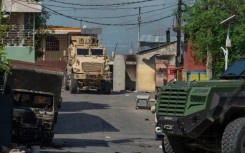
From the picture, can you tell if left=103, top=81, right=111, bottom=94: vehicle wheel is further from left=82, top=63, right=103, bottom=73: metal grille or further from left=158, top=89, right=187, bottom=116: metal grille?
left=158, top=89, right=187, bottom=116: metal grille

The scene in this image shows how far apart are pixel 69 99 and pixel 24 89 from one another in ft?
68.3

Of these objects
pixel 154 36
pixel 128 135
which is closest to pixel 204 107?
pixel 128 135

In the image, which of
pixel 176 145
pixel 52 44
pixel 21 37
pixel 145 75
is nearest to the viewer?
pixel 176 145

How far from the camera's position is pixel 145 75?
58.5 meters

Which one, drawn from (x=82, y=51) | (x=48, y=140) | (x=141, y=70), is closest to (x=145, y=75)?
(x=141, y=70)

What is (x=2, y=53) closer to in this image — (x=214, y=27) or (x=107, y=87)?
(x=214, y=27)

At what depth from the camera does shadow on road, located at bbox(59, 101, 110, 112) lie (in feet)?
115

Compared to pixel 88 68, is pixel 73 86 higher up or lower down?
lower down

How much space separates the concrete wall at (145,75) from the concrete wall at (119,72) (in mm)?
1334

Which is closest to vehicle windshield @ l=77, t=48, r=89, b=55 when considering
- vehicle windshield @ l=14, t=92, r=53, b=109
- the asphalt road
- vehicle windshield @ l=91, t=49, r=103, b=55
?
vehicle windshield @ l=91, t=49, r=103, b=55

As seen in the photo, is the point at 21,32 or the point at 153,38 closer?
the point at 21,32

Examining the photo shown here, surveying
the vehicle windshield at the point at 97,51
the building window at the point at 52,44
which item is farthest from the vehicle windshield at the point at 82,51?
the building window at the point at 52,44

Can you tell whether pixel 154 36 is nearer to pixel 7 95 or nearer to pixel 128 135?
pixel 128 135

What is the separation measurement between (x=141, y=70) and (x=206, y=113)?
46.6 metres
